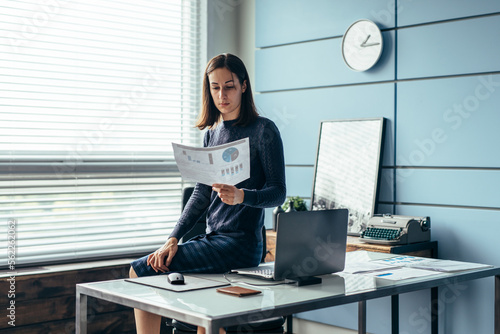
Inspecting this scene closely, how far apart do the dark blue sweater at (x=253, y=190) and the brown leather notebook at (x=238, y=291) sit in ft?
1.44

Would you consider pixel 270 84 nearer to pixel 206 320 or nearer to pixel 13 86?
pixel 13 86

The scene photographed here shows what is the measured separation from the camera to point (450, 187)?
3.40 meters

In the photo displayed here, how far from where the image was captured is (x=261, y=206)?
7.70 ft

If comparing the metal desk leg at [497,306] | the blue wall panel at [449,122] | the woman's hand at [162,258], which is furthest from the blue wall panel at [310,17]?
the woman's hand at [162,258]

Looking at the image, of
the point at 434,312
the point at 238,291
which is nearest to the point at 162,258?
the point at 238,291

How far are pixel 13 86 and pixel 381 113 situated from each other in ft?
7.37

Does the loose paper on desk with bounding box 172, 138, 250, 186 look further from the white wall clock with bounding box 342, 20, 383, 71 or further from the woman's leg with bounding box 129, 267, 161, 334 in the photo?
the white wall clock with bounding box 342, 20, 383, 71

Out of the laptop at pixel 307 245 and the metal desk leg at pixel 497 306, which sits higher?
the laptop at pixel 307 245

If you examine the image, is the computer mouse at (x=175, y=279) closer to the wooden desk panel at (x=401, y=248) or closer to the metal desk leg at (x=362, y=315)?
the metal desk leg at (x=362, y=315)

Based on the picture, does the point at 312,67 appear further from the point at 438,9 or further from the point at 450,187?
the point at 450,187

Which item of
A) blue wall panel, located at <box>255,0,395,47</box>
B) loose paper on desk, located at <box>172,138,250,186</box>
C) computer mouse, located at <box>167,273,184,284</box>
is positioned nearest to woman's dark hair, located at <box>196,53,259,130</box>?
loose paper on desk, located at <box>172,138,250,186</box>

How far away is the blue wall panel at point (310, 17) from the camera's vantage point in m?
3.74

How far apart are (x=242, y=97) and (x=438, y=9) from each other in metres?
1.59

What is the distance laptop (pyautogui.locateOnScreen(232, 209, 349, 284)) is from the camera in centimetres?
200
